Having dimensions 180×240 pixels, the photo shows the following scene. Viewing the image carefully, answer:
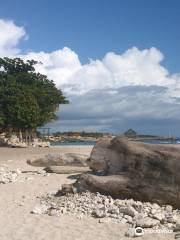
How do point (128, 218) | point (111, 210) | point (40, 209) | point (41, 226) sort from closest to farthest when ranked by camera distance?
point (41, 226) < point (128, 218) < point (111, 210) < point (40, 209)

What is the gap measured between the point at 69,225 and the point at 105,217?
3.63ft

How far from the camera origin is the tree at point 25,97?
1959 inches

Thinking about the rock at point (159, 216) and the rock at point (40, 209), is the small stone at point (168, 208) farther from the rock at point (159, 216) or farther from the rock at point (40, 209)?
the rock at point (40, 209)

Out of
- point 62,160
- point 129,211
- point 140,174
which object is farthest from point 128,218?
point 62,160

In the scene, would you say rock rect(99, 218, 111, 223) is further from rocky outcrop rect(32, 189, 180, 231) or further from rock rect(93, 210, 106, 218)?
rock rect(93, 210, 106, 218)

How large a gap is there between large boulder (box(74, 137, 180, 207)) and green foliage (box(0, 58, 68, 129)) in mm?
33842

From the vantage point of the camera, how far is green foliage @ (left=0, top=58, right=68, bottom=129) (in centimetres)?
4975

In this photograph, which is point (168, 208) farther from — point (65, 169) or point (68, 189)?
point (65, 169)

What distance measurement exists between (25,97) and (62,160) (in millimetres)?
24952

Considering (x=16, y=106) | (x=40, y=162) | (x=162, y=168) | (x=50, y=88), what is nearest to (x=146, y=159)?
(x=162, y=168)

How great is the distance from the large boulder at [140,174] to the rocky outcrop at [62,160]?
892 centimetres

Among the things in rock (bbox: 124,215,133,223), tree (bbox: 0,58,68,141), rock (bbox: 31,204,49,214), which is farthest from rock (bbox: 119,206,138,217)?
tree (bbox: 0,58,68,141)

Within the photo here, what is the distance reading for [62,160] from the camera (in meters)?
26.4

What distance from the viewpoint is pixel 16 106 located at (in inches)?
1943
